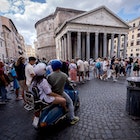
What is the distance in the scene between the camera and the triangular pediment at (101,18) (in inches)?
1021

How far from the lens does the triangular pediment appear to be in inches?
1021

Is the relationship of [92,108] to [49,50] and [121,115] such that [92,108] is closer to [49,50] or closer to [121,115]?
[121,115]

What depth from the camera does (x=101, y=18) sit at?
27.7 meters

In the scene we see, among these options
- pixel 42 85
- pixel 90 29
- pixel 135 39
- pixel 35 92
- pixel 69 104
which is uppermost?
pixel 135 39

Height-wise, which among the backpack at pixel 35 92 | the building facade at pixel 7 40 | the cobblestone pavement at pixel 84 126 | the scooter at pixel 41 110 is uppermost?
the building facade at pixel 7 40

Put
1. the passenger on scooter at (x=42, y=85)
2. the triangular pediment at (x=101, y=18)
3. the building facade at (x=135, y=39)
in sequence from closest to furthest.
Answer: the passenger on scooter at (x=42, y=85)
the triangular pediment at (x=101, y=18)
the building facade at (x=135, y=39)

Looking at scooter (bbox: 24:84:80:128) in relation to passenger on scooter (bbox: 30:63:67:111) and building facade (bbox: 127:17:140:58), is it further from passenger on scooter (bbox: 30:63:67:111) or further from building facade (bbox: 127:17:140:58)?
building facade (bbox: 127:17:140:58)

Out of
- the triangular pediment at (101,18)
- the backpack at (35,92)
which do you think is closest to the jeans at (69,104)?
the backpack at (35,92)

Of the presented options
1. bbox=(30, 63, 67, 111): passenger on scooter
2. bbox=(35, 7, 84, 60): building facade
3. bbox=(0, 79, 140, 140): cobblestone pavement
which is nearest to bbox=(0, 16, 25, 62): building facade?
bbox=(35, 7, 84, 60): building facade

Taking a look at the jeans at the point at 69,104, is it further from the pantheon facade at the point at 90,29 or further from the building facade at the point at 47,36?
the building facade at the point at 47,36

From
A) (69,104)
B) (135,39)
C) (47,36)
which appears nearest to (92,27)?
(47,36)

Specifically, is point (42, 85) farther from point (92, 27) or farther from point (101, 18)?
point (101, 18)

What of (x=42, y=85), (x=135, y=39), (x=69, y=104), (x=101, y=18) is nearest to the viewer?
(x=42, y=85)

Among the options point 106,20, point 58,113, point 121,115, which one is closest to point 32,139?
point 58,113
